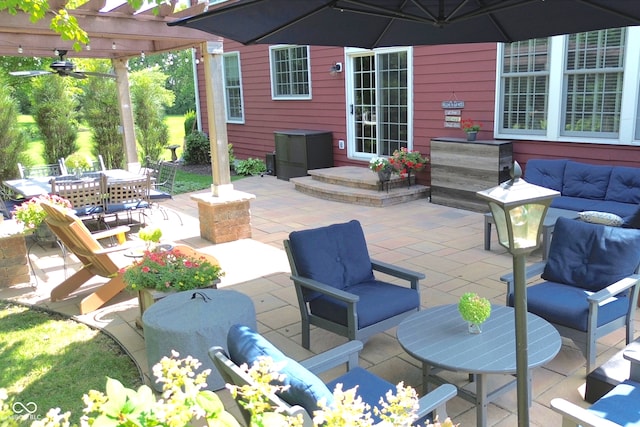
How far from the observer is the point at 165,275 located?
12.3ft

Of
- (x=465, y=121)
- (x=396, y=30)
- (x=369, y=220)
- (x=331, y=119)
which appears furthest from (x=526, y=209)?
(x=331, y=119)

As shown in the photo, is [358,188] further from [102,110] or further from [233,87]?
[102,110]

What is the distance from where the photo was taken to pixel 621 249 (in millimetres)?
3482

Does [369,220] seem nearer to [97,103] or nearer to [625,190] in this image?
[625,190]

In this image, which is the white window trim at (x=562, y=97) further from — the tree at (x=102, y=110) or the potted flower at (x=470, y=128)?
the tree at (x=102, y=110)

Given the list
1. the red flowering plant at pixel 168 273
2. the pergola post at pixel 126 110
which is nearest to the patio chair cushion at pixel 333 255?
the red flowering plant at pixel 168 273

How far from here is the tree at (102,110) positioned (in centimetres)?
1224

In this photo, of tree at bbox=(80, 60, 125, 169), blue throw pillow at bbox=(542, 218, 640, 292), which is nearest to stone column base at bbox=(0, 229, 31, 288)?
blue throw pillow at bbox=(542, 218, 640, 292)

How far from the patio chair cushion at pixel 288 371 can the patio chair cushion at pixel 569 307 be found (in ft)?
6.28

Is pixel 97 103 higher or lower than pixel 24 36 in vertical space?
lower

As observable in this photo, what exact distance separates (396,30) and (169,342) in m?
3.06

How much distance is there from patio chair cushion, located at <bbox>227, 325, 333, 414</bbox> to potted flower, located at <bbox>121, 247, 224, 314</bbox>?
1.61m

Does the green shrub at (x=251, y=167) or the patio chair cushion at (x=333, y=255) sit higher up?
the patio chair cushion at (x=333, y=255)

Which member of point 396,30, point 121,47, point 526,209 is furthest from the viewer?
point 121,47
